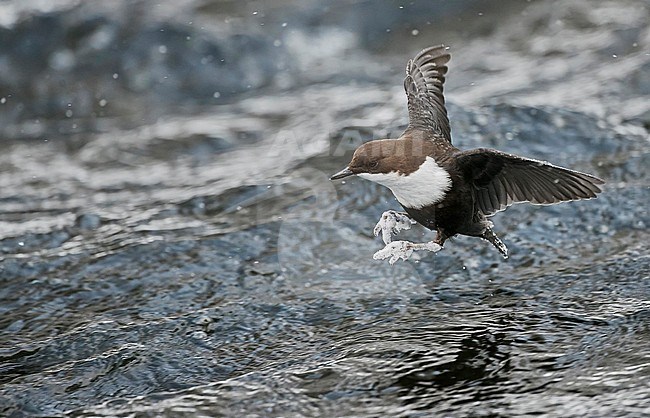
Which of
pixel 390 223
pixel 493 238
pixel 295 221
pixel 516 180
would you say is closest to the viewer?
pixel 516 180

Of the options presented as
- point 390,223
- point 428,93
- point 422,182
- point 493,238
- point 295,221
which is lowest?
point 295,221

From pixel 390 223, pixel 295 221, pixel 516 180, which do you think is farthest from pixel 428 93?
pixel 295 221

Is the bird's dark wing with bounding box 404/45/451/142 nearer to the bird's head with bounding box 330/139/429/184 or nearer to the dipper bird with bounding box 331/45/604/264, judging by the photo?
the dipper bird with bounding box 331/45/604/264

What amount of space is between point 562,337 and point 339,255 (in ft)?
5.47

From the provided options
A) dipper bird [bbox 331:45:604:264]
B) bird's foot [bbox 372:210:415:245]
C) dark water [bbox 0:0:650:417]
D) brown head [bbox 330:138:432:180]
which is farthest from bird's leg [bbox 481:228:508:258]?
brown head [bbox 330:138:432:180]

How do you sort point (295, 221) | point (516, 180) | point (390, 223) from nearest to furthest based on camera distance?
point (516, 180)
point (390, 223)
point (295, 221)

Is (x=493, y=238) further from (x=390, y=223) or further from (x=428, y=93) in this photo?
(x=428, y=93)

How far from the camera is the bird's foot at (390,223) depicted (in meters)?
4.63

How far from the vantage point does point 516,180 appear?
424 centimetres

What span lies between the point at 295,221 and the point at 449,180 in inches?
72.7

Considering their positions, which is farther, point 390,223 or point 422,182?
point 390,223

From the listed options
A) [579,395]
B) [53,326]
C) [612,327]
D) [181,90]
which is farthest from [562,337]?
[181,90]

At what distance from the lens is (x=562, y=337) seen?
4.21 m

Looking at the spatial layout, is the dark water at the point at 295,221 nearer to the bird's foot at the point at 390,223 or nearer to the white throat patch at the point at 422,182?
the bird's foot at the point at 390,223
